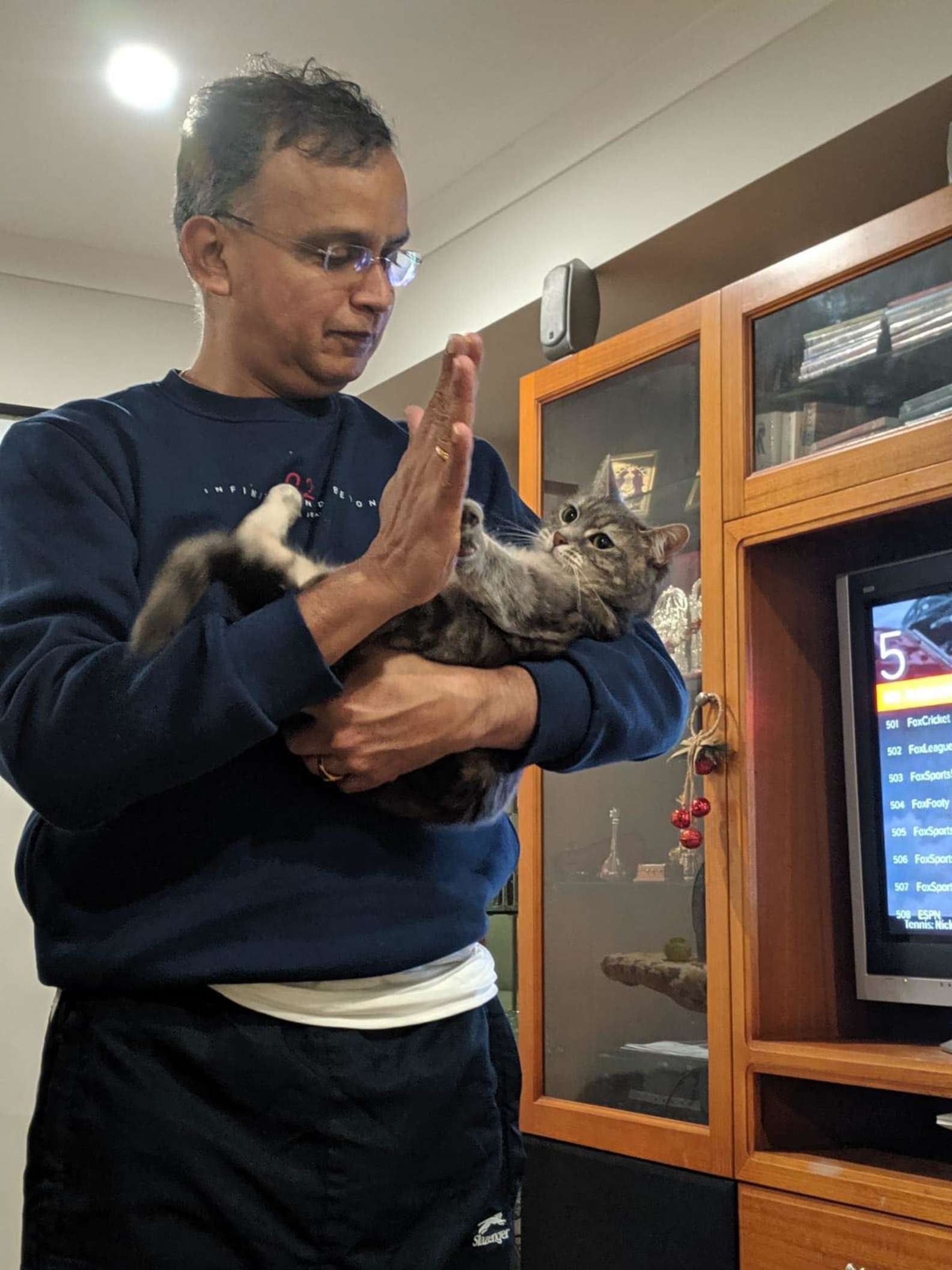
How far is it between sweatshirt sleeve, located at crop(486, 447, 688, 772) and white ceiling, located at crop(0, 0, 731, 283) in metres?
1.92

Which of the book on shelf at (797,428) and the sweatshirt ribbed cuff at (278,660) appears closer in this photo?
the sweatshirt ribbed cuff at (278,660)

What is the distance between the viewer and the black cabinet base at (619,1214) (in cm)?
212

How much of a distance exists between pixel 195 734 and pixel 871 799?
1703mm

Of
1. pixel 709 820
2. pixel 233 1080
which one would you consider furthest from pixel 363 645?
pixel 709 820

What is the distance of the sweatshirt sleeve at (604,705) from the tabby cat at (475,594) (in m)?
0.04

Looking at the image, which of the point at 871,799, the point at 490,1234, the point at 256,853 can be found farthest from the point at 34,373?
the point at 490,1234

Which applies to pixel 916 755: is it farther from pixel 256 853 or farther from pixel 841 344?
pixel 256 853

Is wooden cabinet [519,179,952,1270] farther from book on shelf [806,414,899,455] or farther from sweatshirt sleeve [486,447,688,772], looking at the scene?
sweatshirt sleeve [486,447,688,772]

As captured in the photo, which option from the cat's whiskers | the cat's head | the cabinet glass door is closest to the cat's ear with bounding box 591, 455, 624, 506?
the cat's head

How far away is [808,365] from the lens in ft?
7.55

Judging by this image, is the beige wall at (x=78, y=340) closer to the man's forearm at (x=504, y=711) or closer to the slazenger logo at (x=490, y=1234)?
the man's forearm at (x=504, y=711)

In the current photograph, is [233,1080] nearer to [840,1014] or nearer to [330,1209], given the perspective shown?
[330,1209]

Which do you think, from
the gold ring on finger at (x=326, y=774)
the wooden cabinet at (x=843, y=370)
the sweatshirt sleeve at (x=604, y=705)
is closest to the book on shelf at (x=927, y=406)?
the wooden cabinet at (x=843, y=370)

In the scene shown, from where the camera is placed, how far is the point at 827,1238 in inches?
75.5
